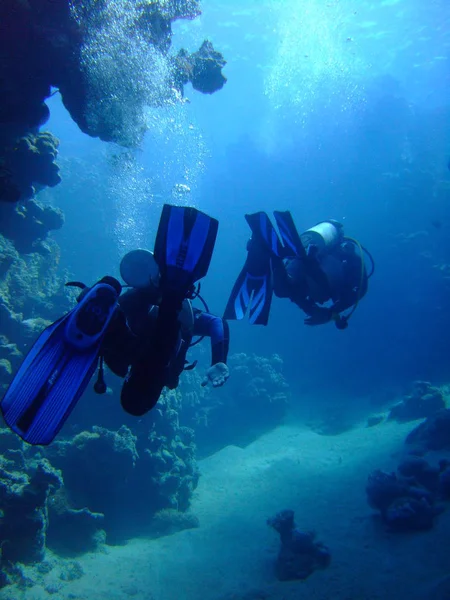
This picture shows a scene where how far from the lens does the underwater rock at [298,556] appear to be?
665 cm

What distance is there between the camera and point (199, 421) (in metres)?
16.9

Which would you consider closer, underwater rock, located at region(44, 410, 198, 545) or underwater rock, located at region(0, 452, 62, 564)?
underwater rock, located at region(0, 452, 62, 564)

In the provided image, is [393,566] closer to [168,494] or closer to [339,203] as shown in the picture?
[168,494]

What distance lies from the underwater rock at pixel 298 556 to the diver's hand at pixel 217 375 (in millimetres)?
5893

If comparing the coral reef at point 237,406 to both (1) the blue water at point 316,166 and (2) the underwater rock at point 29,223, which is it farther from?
(2) the underwater rock at point 29,223

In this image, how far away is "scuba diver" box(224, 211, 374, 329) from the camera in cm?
520

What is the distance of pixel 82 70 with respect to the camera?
8.18m

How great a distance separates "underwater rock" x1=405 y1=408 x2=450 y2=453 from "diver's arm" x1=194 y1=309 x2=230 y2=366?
985cm

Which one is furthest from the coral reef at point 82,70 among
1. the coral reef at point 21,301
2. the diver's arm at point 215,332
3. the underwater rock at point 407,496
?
the underwater rock at point 407,496

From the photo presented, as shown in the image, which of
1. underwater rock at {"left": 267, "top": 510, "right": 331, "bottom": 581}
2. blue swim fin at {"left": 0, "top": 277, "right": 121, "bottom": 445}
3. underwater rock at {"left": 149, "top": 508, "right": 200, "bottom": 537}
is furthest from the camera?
underwater rock at {"left": 149, "top": 508, "right": 200, "bottom": 537}

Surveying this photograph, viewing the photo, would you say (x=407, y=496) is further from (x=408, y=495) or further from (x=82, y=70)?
(x=82, y=70)

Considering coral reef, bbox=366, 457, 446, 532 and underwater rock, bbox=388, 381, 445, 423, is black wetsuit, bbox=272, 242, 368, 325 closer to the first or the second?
coral reef, bbox=366, 457, 446, 532

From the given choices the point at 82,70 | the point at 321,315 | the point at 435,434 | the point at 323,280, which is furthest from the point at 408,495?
the point at 82,70

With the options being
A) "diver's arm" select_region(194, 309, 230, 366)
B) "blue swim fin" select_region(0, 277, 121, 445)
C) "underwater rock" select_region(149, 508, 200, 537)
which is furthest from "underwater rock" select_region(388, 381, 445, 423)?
"blue swim fin" select_region(0, 277, 121, 445)
